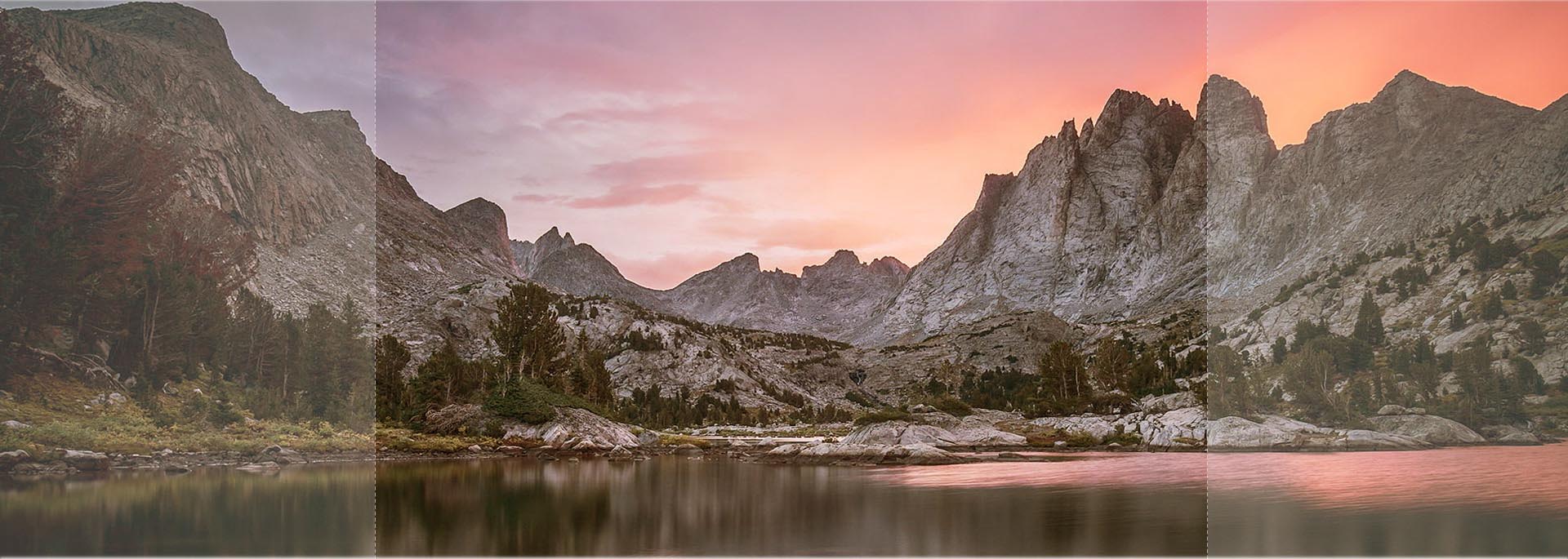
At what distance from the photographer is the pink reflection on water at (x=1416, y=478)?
45.1 feet

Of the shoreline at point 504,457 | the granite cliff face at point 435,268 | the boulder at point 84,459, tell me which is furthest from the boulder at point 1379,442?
the granite cliff face at point 435,268

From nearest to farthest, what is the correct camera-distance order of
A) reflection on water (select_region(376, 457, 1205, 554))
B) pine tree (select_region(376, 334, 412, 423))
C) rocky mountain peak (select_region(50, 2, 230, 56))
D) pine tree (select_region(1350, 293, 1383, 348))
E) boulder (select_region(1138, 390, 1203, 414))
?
1. reflection on water (select_region(376, 457, 1205, 554))
2. pine tree (select_region(1350, 293, 1383, 348))
3. rocky mountain peak (select_region(50, 2, 230, 56))
4. pine tree (select_region(376, 334, 412, 423))
5. boulder (select_region(1138, 390, 1203, 414))

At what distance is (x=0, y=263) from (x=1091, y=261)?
206m

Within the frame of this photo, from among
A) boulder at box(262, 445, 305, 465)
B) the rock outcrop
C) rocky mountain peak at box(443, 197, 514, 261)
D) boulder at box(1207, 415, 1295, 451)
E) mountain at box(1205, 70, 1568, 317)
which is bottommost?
the rock outcrop

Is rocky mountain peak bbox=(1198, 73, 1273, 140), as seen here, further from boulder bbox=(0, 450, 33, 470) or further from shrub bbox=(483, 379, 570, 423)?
shrub bbox=(483, 379, 570, 423)

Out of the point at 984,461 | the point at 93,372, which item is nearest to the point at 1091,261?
the point at 984,461

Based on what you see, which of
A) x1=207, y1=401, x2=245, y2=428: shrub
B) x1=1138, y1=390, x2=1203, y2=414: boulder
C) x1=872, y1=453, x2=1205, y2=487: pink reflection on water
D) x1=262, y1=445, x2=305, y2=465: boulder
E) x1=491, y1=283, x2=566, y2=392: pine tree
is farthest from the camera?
x1=1138, y1=390, x2=1203, y2=414: boulder

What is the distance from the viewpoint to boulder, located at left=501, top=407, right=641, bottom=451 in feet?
157

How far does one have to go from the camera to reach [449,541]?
15.6m

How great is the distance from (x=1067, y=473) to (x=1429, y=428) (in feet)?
52.0

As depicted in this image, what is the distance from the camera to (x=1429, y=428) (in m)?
16.0

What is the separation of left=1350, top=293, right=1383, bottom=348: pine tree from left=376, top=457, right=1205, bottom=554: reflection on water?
18.0 ft

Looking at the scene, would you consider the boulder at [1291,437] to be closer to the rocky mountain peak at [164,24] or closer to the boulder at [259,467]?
the boulder at [259,467]

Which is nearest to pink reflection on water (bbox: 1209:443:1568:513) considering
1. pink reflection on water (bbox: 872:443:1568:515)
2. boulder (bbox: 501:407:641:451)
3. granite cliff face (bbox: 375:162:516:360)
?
pink reflection on water (bbox: 872:443:1568:515)
